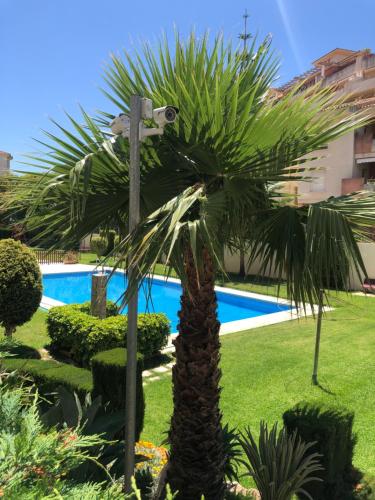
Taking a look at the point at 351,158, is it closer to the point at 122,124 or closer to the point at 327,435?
the point at 327,435

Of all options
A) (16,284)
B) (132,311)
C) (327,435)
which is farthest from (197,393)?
(16,284)

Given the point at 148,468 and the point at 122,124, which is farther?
the point at 148,468

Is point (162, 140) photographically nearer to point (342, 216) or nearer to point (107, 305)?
point (342, 216)

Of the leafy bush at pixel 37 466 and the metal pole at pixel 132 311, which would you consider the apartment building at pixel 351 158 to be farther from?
the leafy bush at pixel 37 466

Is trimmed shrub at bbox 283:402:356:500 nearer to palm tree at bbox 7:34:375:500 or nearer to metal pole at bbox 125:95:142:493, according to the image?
palm tree at bbox 7:34:375:500

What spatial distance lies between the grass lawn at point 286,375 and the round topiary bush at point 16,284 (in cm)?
153

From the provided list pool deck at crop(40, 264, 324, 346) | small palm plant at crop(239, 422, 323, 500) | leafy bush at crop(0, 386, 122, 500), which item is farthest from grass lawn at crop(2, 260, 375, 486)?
leafy bush at crop(0, 386, 122, 500)

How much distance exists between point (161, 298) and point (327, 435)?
49.9ft

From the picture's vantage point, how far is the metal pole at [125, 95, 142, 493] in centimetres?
295

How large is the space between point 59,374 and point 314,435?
Answer: 12.2 ft

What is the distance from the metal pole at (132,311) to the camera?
116 inches

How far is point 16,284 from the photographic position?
8969 mm

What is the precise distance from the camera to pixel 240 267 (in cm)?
2280

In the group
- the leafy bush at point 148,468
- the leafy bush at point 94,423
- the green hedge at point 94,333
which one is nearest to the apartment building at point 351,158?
the green hedge at point 94,333
